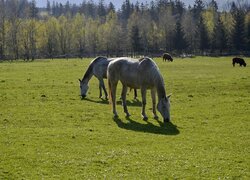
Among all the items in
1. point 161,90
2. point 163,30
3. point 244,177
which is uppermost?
point 163,30

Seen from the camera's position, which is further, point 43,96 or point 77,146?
point 43,96

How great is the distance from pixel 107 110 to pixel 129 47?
341 feet

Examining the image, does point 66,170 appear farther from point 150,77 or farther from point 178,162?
point 150,77

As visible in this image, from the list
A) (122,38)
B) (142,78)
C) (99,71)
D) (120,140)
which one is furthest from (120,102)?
(122,38)

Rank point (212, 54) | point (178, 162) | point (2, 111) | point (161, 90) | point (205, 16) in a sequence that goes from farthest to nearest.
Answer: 1. point (205, 16)
2. point (212, 54)
3. point (2, 111)
4. point (161, 90)
5. point (178, 162)

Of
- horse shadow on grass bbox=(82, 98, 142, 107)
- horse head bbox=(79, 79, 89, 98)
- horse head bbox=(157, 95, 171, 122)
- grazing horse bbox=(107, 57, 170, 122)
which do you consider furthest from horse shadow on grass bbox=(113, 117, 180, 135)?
horse head bbox=(79, 79, 89, 98)

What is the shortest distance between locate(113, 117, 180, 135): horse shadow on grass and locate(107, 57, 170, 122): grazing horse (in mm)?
718

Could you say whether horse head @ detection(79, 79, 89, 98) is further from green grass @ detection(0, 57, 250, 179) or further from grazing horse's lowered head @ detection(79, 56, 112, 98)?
green grass @ detection(0, 57, 250, 179)

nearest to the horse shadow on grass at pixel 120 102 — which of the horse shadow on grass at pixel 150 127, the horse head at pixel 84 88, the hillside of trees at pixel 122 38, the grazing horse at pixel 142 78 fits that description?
the horse head at pixel 84 88

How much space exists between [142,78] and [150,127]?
8.97ft

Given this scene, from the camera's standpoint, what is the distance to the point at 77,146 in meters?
13.9

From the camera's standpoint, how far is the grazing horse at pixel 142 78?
712 inches

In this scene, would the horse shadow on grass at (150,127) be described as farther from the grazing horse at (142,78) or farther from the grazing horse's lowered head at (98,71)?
the grazing horse's lowered head at (98,71)

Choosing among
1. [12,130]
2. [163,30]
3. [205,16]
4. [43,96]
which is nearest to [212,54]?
[163,30]
